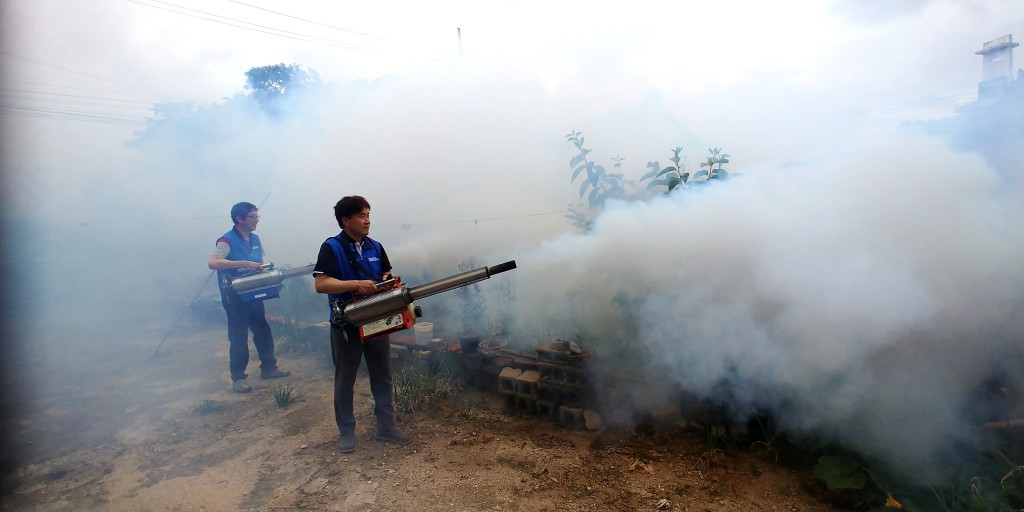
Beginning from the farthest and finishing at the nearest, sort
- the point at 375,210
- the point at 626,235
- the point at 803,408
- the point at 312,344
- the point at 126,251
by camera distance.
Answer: the point at 126,251 < the point at 375,210 < the point at 312,344 < the point at 626,235 < the point at 803,408

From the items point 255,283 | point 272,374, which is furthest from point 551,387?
point 272,374

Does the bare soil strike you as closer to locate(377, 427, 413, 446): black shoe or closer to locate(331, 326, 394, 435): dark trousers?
locate(377, 427, 413, 446): black shoe

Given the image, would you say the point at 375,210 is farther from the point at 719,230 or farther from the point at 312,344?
the point at 719,230

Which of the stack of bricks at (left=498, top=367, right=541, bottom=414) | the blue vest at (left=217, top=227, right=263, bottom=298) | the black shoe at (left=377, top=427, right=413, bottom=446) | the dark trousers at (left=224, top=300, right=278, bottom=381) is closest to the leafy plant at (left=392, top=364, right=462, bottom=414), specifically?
the black shoe at (left=377, top=427, right=413, bottom=446)

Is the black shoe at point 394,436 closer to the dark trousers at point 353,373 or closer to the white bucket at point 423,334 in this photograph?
the dark trousers at point 353,373

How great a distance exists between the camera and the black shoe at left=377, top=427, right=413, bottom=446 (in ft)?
11.5

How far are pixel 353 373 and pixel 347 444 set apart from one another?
19.9 inches

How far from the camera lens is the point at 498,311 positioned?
4.90 meters

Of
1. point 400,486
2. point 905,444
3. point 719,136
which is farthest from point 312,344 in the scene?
point 905,444

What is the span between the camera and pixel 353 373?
342 centimetres

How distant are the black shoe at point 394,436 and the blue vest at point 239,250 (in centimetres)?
243

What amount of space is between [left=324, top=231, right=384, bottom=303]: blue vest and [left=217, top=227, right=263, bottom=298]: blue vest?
2.07 m

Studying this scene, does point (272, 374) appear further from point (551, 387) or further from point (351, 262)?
point (551, 387)

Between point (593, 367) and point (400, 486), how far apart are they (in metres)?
1.50
